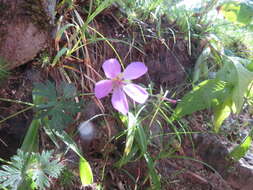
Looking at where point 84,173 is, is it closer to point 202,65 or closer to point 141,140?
point 141,140

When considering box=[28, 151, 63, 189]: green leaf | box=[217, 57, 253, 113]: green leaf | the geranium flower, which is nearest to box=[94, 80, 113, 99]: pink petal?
the geranium flower

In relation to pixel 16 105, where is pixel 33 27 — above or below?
above

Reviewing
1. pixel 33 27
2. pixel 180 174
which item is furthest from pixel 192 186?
pixel 33 27

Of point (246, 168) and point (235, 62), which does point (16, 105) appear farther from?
point (246, 168)

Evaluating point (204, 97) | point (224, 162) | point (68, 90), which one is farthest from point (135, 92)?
point (224, 162)

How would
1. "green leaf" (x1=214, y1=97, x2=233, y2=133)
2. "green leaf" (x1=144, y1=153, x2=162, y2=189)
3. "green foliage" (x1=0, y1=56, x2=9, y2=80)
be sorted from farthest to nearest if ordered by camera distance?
1. "green leaf" (x1=214, y1=97, x2=233, y2=133)
2. "green leaf" (x1=144, y1=153, x2=162, y2=189)
3. "green foliage" (x1=0, y1=56, x2=9, y2=80)

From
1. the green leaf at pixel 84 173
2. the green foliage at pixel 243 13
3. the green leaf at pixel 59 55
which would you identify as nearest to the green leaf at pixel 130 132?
the green leaf at pixel 84 173

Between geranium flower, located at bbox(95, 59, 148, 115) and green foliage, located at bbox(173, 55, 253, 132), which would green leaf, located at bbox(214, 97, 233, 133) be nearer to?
green foliage, located at bbox(173, 55, 253, 132)
